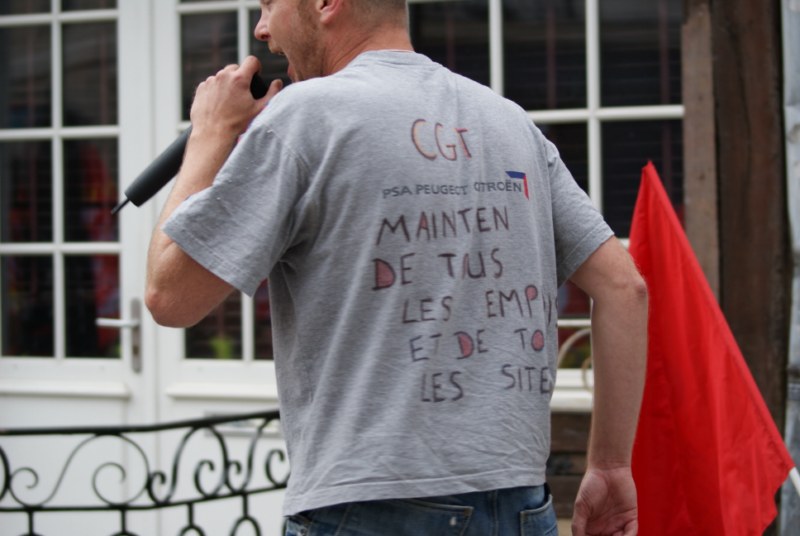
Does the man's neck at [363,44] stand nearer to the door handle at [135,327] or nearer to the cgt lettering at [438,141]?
the cgt lettering at [438,141]

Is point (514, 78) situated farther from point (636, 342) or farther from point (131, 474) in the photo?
point (636, 342)

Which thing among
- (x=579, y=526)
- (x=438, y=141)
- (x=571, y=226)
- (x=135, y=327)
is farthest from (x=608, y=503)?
(x=135, y=327)

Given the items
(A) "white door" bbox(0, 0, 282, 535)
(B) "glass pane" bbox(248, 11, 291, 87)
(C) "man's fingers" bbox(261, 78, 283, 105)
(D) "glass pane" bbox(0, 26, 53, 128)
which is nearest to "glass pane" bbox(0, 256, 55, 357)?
(A) "white door" bbox(0, 0, 282, 535)

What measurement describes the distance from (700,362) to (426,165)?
97cm

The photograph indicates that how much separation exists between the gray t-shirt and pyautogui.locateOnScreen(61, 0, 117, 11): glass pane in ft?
10.3

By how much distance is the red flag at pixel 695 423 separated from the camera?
2.19 m

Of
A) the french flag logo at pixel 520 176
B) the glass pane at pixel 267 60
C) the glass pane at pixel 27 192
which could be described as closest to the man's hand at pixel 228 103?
the french flag logo at pixel 520 176

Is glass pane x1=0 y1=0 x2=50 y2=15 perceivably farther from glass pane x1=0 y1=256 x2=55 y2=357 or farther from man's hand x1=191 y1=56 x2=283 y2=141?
man's hand x1=191 y1=56 x2=283 y2=141

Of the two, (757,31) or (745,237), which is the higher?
(757,31)

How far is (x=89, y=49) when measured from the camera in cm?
454

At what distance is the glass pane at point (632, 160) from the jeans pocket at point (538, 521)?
7.66 feet

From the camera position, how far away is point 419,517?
152 centimetres

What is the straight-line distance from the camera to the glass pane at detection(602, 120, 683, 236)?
3.87m

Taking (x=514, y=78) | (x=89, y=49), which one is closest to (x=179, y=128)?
(x=89, y=49)
